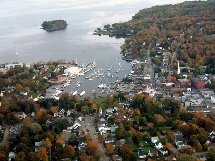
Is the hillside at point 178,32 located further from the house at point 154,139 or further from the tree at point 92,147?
the tree at point 92,147

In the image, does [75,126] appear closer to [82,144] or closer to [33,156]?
[82,144]

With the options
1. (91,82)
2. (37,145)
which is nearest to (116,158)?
(37,145)

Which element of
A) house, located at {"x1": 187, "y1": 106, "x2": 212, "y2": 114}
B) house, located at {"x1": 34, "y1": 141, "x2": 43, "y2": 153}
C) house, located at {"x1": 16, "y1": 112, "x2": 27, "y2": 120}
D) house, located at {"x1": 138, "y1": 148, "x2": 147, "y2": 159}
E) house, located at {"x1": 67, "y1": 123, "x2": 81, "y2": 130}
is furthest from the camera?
house, located at {"x1": 16, "y1": 112, "x2": 27, "y2": 120}

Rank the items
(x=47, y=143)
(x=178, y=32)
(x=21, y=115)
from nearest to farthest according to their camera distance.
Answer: (x=47, y=143) < (x=21, y=115) < (x=178, y=32)

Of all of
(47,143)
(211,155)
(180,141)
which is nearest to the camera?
(211,155)

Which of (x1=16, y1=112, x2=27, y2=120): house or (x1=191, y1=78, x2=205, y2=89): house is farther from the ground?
(x1=191, y1=78, x2=205, y2=89): house

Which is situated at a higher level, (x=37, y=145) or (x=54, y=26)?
(x=54, y=26)

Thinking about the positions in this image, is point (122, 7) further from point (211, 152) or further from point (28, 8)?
point (211, 152)

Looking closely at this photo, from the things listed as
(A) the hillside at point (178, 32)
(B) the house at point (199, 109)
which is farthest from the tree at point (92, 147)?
(A) the hillside at point (178, 32)

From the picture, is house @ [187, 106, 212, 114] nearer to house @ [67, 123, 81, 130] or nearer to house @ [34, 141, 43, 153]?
house @ [67, 123, 81, 130]

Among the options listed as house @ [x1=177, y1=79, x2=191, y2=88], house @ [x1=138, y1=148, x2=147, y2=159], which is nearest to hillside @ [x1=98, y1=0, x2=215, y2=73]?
Answer: house @ [x1=177, y1=79, x2=191, y2=88]

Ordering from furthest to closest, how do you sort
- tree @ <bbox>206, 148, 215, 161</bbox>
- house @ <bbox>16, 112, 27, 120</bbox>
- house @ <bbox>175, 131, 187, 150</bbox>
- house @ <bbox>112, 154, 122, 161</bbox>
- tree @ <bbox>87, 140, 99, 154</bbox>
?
house @ <bbox>16, 112, 27, 120</bbox>
house @ <bbox>175, 131, 187, 150</bbox>
tree @ <bbox>87, 140, 99, 154</bbox>
house @ <bbox>112, 154, 122, 161</bbox>
tree @ <bbox>206, 148, 215, 161</bbox>
